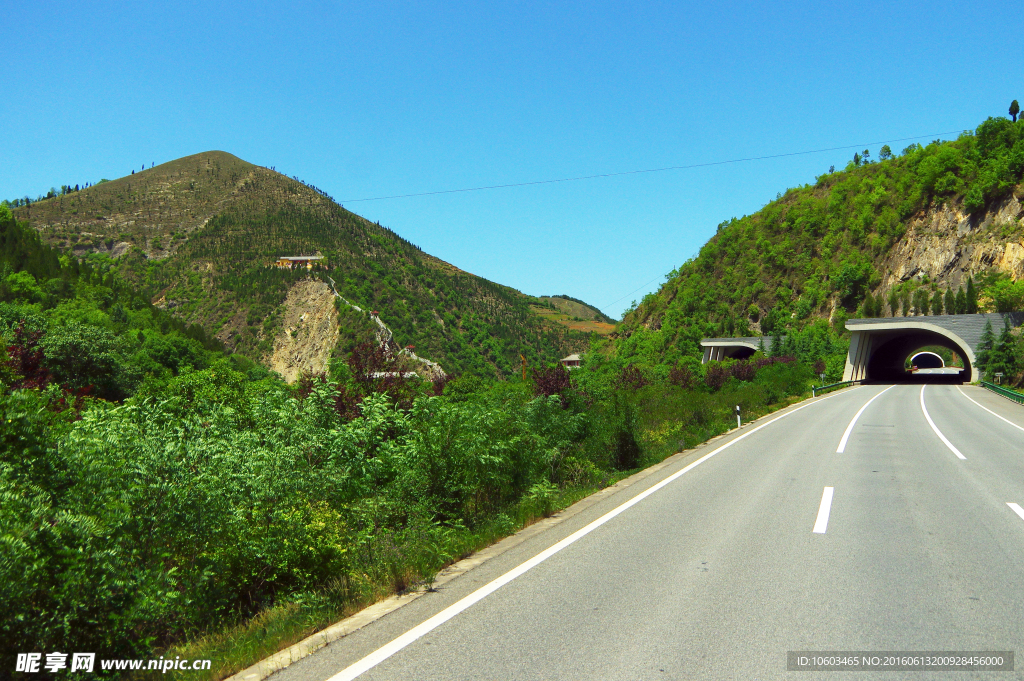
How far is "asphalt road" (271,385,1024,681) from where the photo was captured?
4203 millimetres

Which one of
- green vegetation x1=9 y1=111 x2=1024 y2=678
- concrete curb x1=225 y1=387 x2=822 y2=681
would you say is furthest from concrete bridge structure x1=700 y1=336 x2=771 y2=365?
concrete curb x1=225 y1=387 x2=822 y2=681

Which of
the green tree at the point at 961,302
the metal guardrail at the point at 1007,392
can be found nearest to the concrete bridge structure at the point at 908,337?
the green tree at the point at 961,302

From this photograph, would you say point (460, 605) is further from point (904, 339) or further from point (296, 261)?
point (296, 261)

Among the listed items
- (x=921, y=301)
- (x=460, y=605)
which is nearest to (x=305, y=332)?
(x=921, y=301)

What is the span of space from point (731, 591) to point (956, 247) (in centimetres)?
8631

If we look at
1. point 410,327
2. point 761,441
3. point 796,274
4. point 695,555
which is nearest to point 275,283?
point 410,327

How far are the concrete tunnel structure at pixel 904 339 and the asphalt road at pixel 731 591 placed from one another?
54234 mm

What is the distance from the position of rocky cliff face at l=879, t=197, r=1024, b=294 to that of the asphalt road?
241 feet

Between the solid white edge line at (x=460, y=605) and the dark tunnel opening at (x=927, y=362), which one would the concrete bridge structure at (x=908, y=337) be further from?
the dark tunnel opening at (x=927, y=362)

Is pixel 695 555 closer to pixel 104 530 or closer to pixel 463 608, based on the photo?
pixel 463 608

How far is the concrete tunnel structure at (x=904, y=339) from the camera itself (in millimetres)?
54438

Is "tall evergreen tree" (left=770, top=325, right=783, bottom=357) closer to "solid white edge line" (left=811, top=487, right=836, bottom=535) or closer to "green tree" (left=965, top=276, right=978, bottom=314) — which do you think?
"green tree" (left=965, top=276, right=978, bottom=314)

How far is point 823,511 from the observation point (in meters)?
8.95

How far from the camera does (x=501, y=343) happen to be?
16538 cm
